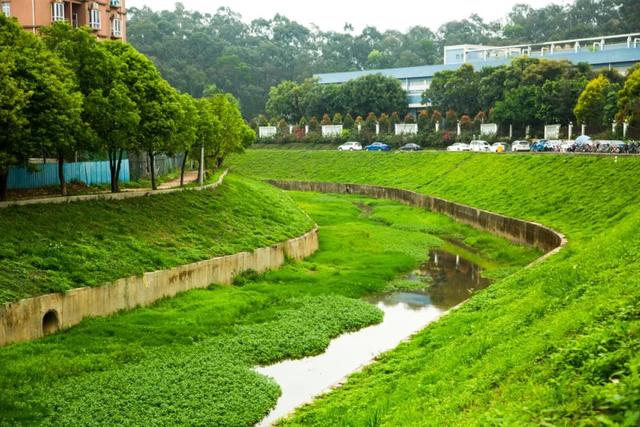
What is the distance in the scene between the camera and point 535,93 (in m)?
73.7

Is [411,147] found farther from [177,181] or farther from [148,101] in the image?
[148,101]

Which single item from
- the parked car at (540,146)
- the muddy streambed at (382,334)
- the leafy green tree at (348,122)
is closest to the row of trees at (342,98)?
the leafy green tree at (348,122)

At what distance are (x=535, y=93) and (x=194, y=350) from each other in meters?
60.9

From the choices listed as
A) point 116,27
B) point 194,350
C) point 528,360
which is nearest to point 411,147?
point 116,27

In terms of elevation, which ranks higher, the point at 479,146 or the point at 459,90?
the point at 459,90

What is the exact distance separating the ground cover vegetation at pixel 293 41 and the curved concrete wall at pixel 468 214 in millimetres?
32815

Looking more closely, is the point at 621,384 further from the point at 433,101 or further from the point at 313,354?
the point at 433,101

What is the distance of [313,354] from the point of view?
21.8m

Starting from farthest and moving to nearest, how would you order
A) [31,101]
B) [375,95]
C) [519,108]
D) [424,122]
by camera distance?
1. [375,95]
2. [424,122]
3. [519,108]
4. [31,101]

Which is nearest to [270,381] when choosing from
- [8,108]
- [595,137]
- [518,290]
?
[518,290]

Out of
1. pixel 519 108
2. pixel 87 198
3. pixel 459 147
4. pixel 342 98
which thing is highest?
pixel 342 98

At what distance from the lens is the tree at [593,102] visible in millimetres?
66562

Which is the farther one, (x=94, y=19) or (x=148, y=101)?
(x=94, y=19)

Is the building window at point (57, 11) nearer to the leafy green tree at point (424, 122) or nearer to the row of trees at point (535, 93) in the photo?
the row of trees at point (535, 93)
